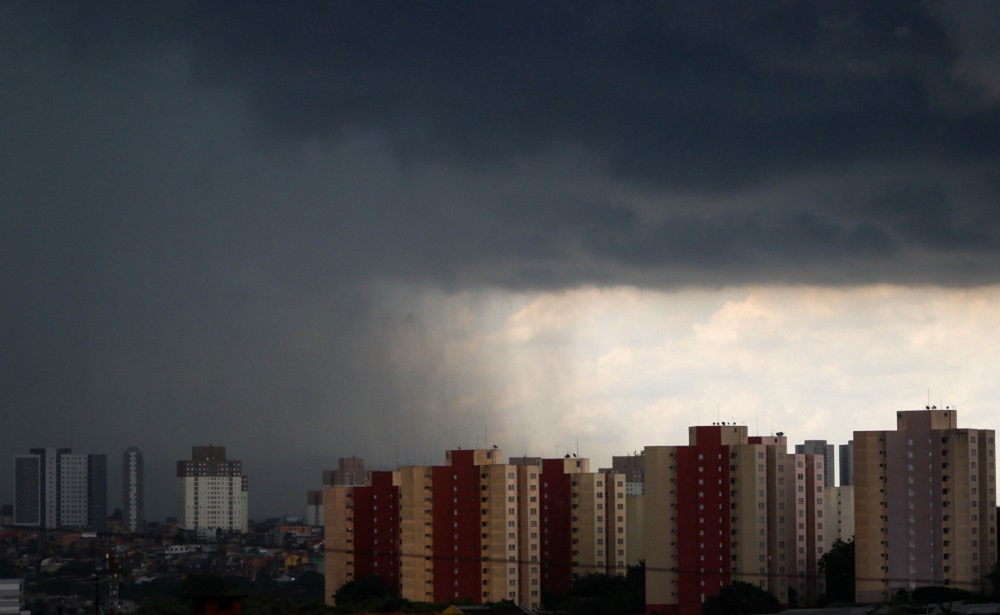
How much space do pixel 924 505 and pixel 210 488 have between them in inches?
2325

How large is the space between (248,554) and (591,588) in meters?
13.4

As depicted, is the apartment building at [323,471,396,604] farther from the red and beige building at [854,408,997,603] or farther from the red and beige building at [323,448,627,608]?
the red and beige building at [854,408,997,603]

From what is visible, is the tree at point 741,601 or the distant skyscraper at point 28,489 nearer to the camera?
the tree at point 741,601

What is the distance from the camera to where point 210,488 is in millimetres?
96312

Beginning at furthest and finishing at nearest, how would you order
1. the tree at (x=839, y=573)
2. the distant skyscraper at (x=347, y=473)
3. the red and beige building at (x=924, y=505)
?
1. the distant skyscraper at (x=347, y=473)
2. the tree at (x=839, y=573)
3. the red and beige building at (x=924, y=505)

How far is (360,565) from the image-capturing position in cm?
5388

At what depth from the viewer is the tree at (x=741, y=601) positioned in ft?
150

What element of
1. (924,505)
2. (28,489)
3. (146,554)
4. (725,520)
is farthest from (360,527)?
(28,489)

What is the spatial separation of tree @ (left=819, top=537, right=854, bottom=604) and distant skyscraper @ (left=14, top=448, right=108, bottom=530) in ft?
149

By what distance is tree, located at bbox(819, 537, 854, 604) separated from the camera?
4809 cm

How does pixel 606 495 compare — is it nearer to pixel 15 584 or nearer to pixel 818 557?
pixel 818 557

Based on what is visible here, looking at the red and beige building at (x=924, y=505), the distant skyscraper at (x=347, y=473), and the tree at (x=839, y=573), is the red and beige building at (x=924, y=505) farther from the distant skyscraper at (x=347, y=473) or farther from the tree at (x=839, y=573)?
the distant skyscraper at (x=347, y=473)

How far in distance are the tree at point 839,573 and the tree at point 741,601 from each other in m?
2.37

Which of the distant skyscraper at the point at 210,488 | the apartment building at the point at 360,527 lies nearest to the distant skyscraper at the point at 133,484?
the distant skyscraper at the point at 210,488
